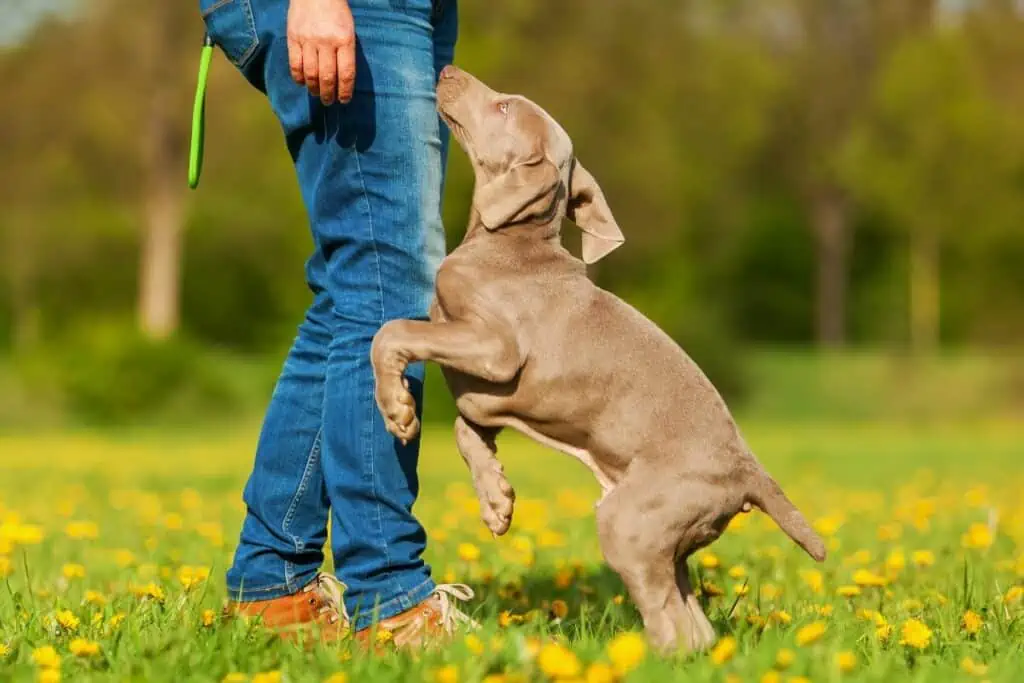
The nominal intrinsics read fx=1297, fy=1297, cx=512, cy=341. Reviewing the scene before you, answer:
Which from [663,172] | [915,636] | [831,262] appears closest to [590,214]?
[915,636]

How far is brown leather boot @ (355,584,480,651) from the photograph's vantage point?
303 centimetres

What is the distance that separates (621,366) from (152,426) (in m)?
18.1

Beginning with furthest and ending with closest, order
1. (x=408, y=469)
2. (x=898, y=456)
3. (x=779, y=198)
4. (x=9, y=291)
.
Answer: (x=779, y=198) < (x=9, y=291) < (x=898, y=456) < (x=408, y=469)

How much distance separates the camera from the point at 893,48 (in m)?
31.2

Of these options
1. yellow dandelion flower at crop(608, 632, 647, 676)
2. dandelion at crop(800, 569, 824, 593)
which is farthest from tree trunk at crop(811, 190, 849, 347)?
yellow dandelion flower at crop(608, 632, 647, 676)

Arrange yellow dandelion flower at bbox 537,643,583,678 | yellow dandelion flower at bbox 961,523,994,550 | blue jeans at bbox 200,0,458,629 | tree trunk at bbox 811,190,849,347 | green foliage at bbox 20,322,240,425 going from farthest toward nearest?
tree trunk at bbox 811,190,849,347
green foliage at bbox 20,322,240,425
yellow dandelion flower at bbox 961,523,994,550
blue jeans at bbox 200,0,458,629
yellow dandelion flower at bbox 537,643,583,678

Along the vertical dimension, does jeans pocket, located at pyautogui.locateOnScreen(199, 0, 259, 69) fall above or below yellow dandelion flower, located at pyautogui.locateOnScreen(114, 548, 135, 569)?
above

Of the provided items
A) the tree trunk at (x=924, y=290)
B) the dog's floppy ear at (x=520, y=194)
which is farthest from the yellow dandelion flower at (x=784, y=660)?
the tree trunk at (x=924, y=290)

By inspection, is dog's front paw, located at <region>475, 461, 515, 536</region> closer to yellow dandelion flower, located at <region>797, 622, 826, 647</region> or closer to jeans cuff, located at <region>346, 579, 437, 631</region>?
jeans cuff, located at <region>346, 579, 437, 631</region>

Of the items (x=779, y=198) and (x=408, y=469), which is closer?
(x=408, y=469)

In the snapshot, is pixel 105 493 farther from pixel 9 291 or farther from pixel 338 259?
pixel 9 291

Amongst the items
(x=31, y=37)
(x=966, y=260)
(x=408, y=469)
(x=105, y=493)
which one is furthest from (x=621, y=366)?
(x=966, y=260)

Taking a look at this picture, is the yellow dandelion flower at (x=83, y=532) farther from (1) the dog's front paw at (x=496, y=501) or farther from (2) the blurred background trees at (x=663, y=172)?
(2) the blurred background trees at (x=663, y=172)

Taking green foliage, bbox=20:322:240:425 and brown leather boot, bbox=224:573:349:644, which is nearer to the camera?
brown leather boot, bbox=224:573:349:644
